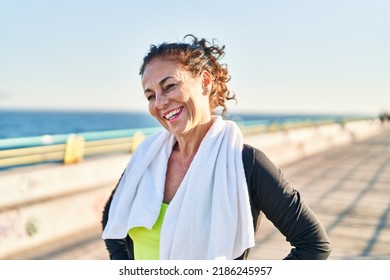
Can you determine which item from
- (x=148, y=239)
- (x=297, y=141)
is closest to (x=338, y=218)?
(x=148, y=239)

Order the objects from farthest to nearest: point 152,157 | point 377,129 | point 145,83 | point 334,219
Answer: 1. point 377,129
2. point 334,219
3. point 152,157
4. point 145,83

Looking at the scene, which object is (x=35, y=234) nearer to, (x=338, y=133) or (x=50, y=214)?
(x=50, y=214)

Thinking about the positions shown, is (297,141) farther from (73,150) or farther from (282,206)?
(282,206)

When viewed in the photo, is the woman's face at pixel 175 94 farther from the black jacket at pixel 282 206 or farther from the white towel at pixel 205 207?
the black jacket at pixel 282 206

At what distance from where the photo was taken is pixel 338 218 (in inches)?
277

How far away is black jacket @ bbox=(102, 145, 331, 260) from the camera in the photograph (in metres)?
1.65

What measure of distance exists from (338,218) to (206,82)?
561 cm

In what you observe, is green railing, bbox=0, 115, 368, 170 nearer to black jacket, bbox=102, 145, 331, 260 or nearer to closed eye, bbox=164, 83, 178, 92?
closed eye, bbox=164, 83, 178, 92

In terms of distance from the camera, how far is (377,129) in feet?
113

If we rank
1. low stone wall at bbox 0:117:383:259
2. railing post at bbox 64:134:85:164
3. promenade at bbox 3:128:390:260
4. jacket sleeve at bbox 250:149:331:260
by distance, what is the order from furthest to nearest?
railing post at bbox 64:134:85:164, promenade at bbox 3:128:390:260, low stone wall at bbox 0:117:383:259, jacket sleeve at bbox 250:149:331:260

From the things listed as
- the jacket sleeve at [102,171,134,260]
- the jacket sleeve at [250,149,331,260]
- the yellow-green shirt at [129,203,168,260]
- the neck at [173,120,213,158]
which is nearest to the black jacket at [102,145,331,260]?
the jacket sleeve at [250,149,331,260]

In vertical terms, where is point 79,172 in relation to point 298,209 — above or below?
below
